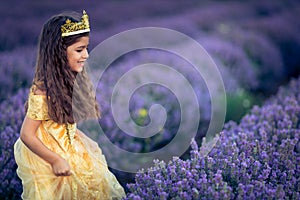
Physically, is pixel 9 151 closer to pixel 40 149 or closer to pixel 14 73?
pixel 40 149

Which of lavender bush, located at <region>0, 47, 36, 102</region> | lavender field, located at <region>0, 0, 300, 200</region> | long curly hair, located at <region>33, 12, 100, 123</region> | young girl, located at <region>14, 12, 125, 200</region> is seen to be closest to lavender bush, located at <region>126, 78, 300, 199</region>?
lavender field, located at <region>0, 0, 300, 200</region>

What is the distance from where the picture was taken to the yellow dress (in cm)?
216

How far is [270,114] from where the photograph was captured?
132 inches

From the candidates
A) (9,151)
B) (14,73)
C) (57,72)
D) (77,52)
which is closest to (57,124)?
(57,72)

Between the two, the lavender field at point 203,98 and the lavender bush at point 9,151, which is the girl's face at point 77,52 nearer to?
the lavender field at point 203,98

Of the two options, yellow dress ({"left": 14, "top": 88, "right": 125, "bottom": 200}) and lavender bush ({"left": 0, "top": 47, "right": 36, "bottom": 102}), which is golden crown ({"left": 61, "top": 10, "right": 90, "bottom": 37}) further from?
lavender bush ({"left": 0, "top": 47, "right": 36, "bottom": 102})

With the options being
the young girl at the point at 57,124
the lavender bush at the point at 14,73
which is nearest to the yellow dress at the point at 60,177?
the young girl at the point at 57,124

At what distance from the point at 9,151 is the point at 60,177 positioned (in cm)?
79

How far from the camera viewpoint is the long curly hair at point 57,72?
2.18 meters

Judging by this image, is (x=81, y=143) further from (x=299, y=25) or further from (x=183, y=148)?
(x=299, y=25)

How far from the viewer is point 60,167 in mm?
2043

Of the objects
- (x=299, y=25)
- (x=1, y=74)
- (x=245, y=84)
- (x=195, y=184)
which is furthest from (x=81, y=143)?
(x=299, y=25)

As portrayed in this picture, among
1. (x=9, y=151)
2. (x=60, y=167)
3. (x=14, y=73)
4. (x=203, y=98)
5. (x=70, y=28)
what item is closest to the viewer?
(x=60, y=167)

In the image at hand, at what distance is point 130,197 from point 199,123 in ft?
7.16
